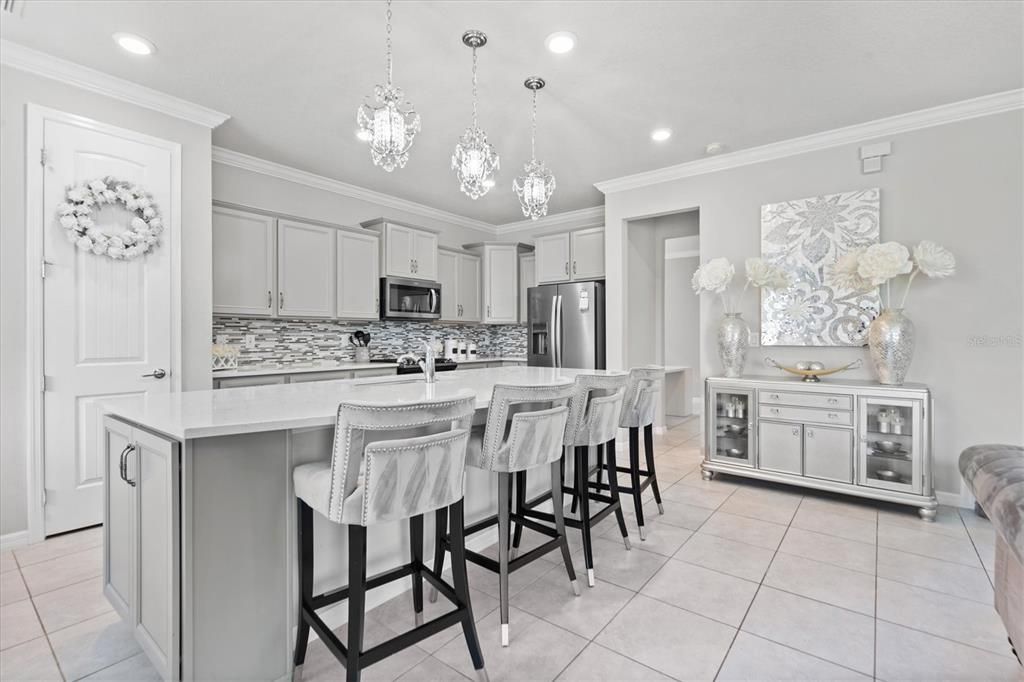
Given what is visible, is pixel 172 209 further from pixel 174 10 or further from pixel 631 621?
pixel 631 621

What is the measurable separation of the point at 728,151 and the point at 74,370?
481 centimetres

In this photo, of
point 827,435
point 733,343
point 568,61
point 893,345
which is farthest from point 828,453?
point 568,61

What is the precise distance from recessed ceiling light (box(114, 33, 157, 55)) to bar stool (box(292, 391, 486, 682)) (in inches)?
97.0

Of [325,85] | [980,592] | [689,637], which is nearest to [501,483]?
[689,637]

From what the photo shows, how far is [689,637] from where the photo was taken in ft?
6.01

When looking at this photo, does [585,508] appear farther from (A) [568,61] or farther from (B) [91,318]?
(B) [91,318]

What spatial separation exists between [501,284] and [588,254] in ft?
3.97

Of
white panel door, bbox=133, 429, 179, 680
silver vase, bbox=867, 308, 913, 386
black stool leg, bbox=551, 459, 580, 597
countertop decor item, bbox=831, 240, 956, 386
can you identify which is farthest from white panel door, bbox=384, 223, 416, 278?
silver vase, bbox=867, 308, 913, 386

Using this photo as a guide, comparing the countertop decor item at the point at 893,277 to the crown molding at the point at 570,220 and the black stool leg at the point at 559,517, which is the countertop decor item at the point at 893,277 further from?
the crown molding at the point at 570,220

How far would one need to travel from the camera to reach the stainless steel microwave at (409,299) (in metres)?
4.93

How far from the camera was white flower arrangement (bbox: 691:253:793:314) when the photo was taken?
370cm

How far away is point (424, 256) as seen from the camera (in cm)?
528

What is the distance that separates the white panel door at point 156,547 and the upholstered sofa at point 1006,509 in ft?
6.60

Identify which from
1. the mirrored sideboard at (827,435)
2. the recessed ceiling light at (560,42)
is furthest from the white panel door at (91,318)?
the mirrored sideboard at (827,435)
